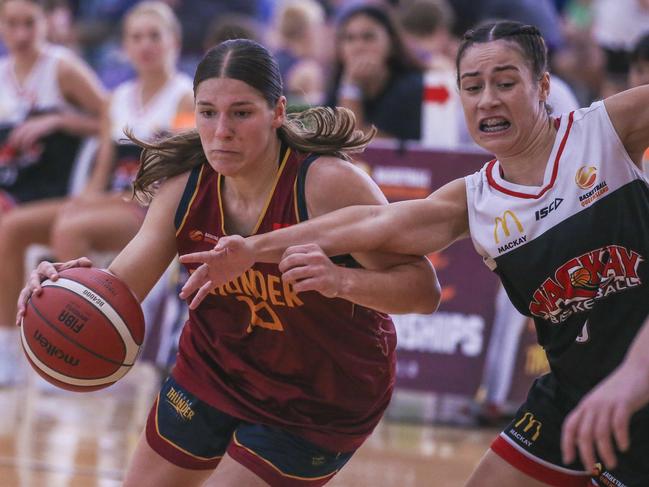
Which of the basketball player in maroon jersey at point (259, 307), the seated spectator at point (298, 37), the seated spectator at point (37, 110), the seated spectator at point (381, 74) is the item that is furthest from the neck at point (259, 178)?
the seated spectator at point (298, 37)

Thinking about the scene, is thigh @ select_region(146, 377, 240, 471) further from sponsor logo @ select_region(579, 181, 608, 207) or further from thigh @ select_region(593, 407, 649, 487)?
sponsor logo @ select_region(579, 181, 608, 207)

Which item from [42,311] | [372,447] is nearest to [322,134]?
[42,311]

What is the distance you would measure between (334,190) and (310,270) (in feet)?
1.43

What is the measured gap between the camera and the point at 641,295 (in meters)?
3.27

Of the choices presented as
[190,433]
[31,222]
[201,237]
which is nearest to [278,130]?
[201,237]

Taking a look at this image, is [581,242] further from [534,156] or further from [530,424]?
[530,424]

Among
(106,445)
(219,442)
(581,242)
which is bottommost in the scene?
(106,445)

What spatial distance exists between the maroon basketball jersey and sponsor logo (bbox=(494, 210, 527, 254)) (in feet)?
1.66

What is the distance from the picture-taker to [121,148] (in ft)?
24.8

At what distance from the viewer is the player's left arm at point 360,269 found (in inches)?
127

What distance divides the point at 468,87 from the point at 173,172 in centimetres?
102

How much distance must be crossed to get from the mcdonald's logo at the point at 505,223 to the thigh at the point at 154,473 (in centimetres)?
123

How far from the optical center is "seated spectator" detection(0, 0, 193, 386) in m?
7.45

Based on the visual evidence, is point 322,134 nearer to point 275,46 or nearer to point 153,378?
point 153,378
